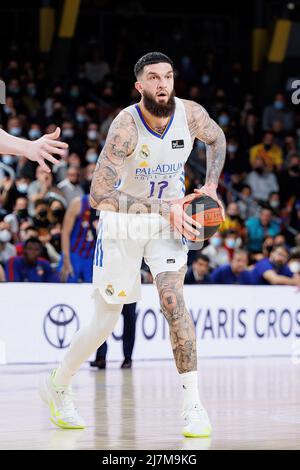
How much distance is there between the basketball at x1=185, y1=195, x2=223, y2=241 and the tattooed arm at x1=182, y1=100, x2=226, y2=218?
0.25 meters

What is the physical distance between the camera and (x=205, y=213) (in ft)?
27.2

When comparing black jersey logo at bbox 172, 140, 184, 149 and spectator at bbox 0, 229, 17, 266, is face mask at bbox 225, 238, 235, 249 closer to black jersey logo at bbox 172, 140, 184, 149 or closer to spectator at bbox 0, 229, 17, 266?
spectator at bbox 0, 229, 17, 266

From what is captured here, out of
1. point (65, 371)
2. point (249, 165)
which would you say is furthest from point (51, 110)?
point (65, 371)

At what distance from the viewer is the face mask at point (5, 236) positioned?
17.6 metres

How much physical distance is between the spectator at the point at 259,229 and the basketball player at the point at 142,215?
1253cm

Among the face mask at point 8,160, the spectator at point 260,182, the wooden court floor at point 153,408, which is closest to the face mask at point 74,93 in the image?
the spectator at point 260,182

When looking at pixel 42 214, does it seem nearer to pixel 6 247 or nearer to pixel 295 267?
pixel 6 247

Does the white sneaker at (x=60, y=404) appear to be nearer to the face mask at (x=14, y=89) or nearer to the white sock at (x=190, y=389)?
the white sock at (x=190, y=389)

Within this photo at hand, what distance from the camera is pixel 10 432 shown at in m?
8.16

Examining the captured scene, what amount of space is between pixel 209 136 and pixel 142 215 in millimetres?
896

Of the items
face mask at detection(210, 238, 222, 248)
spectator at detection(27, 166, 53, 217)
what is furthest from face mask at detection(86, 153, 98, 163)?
face mask at detection(210, 238, 222, 248)

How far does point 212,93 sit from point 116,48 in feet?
9.39

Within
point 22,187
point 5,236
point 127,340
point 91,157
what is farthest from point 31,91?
point 127,340

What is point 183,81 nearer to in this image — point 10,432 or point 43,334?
point 43,334
